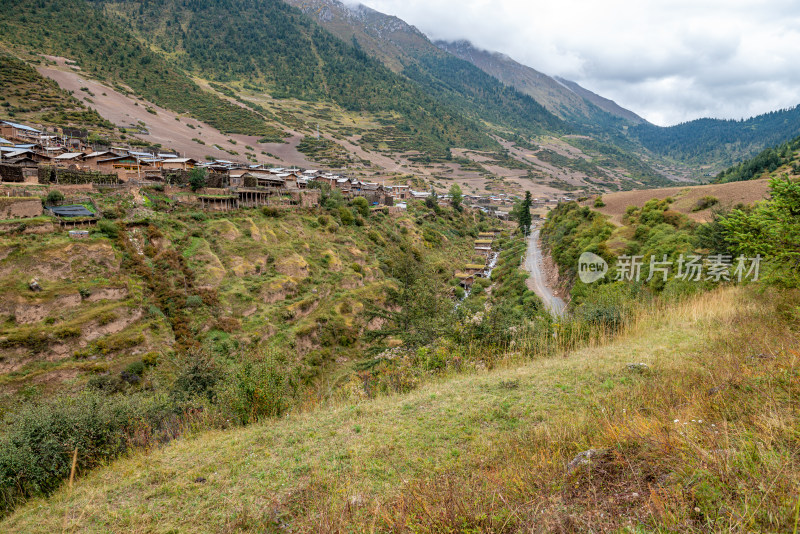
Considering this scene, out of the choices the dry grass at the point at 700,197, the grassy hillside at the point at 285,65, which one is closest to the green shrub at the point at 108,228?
the dry grass at the point at 700,197

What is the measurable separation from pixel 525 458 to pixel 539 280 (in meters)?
31.8

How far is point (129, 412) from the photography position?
310 inches

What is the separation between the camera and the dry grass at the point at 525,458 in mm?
2711

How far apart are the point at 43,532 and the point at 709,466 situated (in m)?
7.72

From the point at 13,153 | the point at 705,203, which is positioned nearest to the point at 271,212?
the point at 13,153

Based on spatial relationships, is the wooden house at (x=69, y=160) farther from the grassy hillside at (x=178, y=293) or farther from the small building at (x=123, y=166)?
the grassy hillside at (x=178, y=293)

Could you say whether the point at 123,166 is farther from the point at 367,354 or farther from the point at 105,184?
the point at 367,354

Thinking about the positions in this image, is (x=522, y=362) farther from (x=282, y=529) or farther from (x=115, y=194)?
(x=115, y=194)

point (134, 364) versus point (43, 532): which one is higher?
point (43, 532)

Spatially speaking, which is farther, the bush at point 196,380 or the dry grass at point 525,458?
the bush at point 196,380

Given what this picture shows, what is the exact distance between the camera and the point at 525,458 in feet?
13.5

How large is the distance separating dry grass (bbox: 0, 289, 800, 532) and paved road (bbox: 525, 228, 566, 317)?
1279 centimetres

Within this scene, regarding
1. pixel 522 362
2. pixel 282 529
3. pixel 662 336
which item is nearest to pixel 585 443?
pixel 282 529

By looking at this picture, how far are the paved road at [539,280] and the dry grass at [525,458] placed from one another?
42.0 feet
